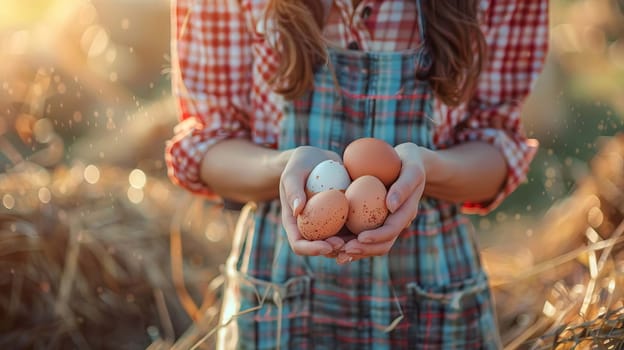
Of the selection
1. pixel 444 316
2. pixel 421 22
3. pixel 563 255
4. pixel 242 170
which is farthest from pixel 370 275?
pixel 563 255

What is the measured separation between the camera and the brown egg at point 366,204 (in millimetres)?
892

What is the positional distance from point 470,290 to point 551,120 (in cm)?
219

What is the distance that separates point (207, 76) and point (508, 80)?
15.7 inches

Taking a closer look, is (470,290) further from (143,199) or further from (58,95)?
(58,95)

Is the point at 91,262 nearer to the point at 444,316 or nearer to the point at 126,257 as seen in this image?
the point at 126,257

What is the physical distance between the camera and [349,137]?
1051mm

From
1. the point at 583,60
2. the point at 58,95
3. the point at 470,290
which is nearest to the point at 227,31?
the point at 470,290

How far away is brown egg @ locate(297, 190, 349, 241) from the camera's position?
866 mm

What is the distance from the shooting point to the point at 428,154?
0.97m

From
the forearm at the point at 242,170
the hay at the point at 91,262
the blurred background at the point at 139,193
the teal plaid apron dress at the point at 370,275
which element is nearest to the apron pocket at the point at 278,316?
the teal plaid apron dress at the point at 370,275

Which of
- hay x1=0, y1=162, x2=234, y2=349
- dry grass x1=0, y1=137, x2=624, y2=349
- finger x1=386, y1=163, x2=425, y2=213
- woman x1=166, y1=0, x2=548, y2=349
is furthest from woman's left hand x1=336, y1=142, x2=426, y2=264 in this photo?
hay x1=0, y1=162, x2=234, y2=349

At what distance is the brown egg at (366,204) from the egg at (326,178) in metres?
0.02

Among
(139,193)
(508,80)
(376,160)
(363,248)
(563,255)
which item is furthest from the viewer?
(139,193)

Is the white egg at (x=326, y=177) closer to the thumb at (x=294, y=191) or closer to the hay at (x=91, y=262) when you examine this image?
the thumb at (x=294, y=191)
